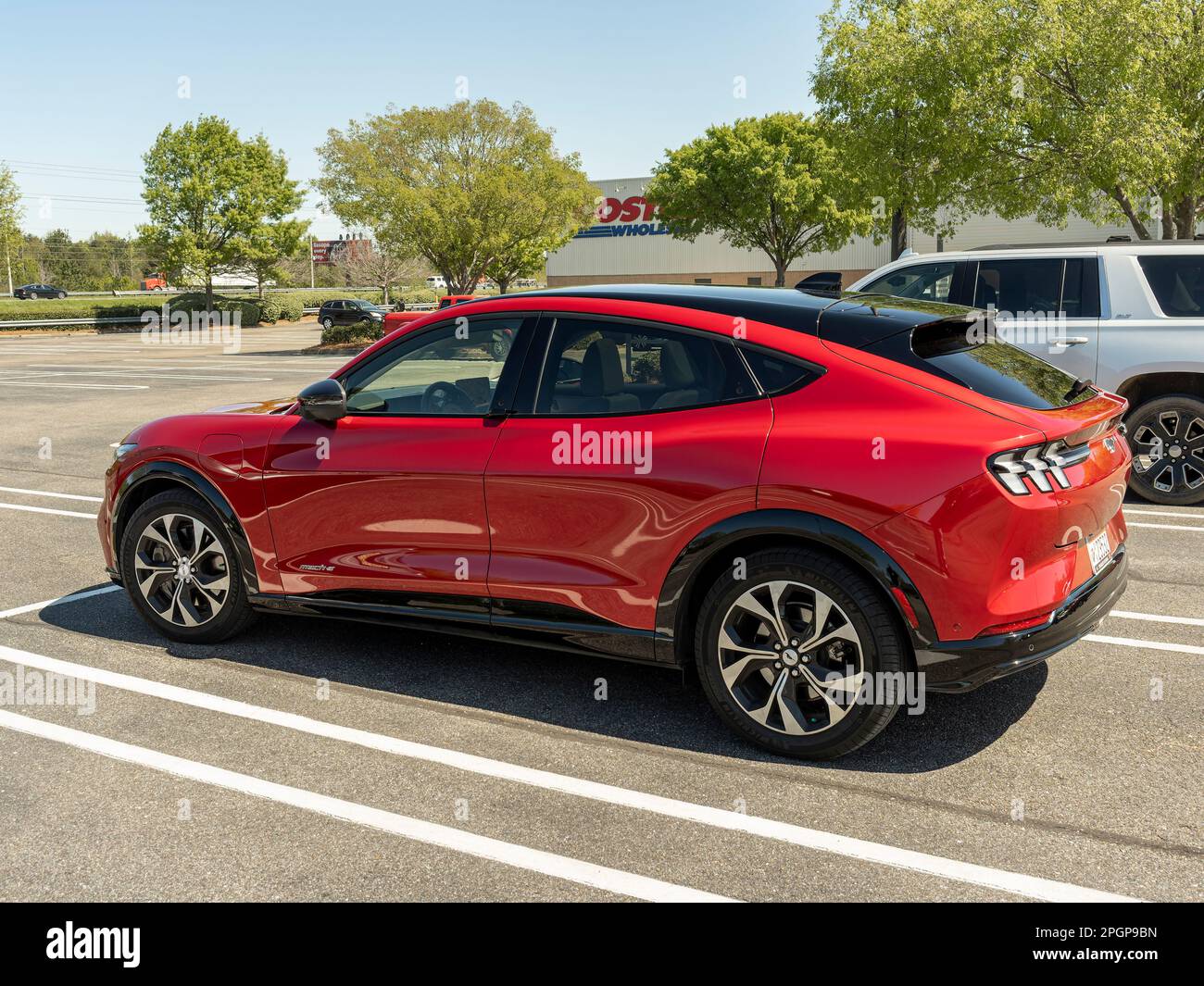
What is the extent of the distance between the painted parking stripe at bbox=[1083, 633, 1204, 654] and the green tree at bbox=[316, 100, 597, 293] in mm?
30893

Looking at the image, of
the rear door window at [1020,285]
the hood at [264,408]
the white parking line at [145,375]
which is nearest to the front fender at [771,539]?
the hood at [264,408]

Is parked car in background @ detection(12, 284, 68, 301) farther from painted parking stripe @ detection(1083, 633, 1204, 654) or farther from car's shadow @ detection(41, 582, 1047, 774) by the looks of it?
painted parking stripe @ detection(1083, 633, 1204, 654)

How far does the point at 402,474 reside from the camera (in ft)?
15.2

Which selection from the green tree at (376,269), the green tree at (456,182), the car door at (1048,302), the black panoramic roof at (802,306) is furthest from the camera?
the green tree at (376,269)

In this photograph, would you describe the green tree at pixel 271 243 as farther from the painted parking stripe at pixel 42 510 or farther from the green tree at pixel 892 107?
the painted parking stripe at pixel 42 510

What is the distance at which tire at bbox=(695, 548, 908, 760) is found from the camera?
3758 mm

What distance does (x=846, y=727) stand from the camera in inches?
152

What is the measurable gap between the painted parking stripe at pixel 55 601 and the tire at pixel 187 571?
103 cm

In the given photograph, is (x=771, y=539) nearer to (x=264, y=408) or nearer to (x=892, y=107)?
(x=264, y=408)

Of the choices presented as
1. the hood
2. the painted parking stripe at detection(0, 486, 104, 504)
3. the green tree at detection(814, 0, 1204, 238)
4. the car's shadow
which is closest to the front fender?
the car's shadow

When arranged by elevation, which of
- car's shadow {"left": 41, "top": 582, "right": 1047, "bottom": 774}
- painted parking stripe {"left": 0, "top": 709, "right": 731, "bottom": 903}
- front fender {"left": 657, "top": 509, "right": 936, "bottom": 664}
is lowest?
painted parking stripe {"left": 0, "top": 709, "right": 731, "bottom": 903}

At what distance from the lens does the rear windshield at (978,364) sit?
3.91 meters
